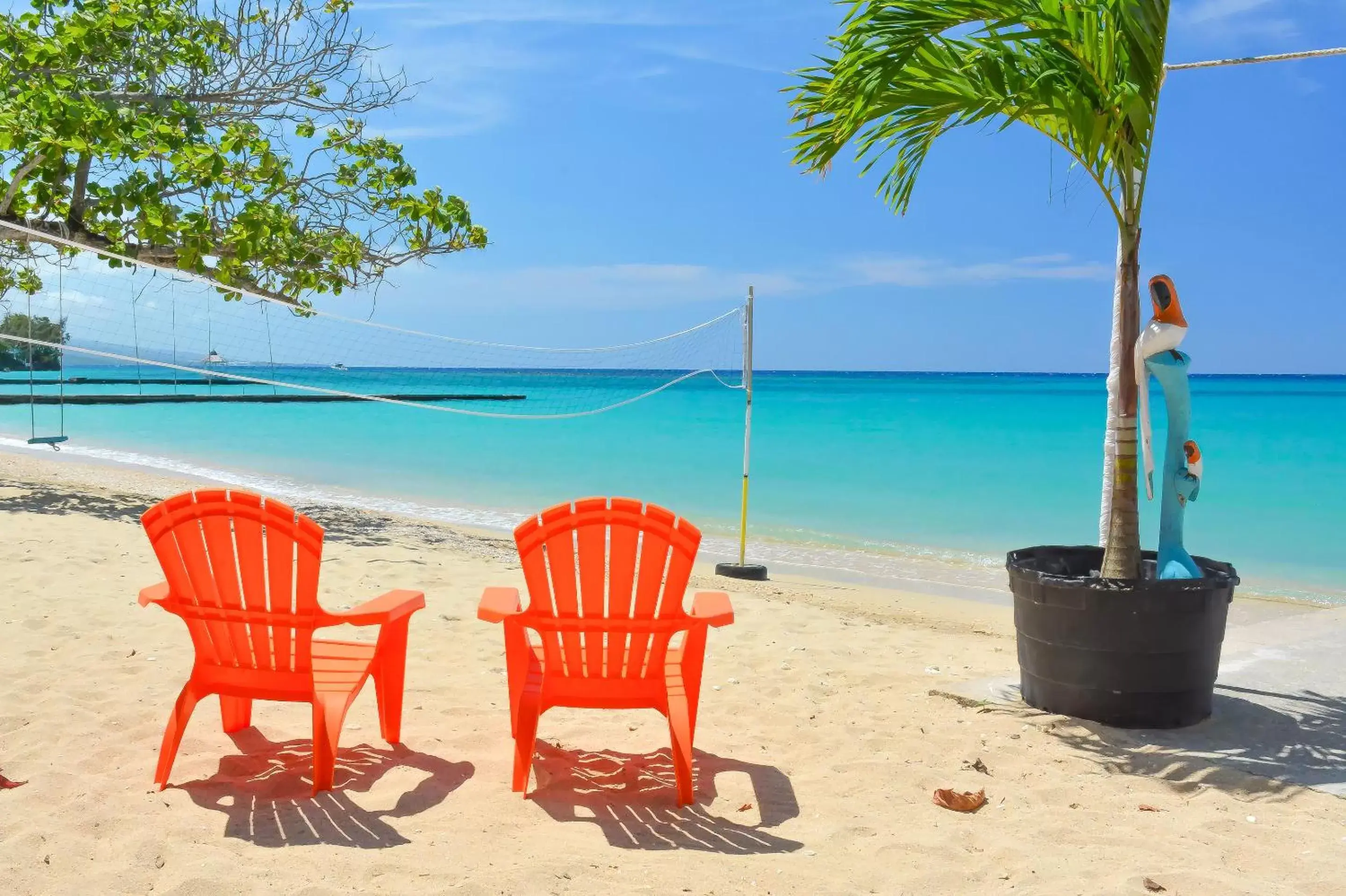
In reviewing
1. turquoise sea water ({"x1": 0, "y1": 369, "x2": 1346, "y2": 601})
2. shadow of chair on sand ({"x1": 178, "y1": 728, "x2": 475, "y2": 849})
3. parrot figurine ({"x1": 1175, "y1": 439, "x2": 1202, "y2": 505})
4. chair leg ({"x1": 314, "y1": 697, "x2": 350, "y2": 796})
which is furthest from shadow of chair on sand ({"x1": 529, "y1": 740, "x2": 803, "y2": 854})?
turquoise sea water ({"x1": 0, "y1": 369, "x2": 1346, "y2": 601})

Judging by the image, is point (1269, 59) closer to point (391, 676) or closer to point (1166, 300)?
point (1166, 300)

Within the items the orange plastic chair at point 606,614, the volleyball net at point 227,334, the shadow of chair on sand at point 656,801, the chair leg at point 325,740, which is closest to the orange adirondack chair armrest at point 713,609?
the orange plastic chair at point 606,614

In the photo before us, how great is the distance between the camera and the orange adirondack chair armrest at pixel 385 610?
10.3 feet

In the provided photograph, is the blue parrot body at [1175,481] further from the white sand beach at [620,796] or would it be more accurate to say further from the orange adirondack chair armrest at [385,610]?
the orange adirondack chair armrest at [385,610]

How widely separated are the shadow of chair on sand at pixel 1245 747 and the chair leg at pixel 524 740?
6.18 ft

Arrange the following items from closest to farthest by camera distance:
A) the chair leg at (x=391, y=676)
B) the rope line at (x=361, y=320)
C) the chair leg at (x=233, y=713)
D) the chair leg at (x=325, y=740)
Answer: the chair leg at (x=325, y=740)
the chair leg at (x=391, y=676)
the chair leg at (x=233, y=713)
the rope line at (x=361, y=320)

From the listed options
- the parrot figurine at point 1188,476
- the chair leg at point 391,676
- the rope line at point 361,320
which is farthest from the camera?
the rope line at point 361,320

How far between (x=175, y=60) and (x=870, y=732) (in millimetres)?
9269

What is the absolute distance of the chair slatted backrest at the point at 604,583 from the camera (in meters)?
3.04

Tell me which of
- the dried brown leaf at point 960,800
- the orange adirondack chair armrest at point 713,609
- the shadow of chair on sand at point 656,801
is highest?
the orange adirondack chair armrest at point 713,609

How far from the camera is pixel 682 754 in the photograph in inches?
116

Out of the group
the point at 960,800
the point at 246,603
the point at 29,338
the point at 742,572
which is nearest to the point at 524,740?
the point at 246,603

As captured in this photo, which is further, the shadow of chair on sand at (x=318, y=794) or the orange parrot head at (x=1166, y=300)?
the orange parrot head at (x=1166, y=300)

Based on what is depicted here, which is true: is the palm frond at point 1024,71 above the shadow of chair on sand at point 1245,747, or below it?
above
